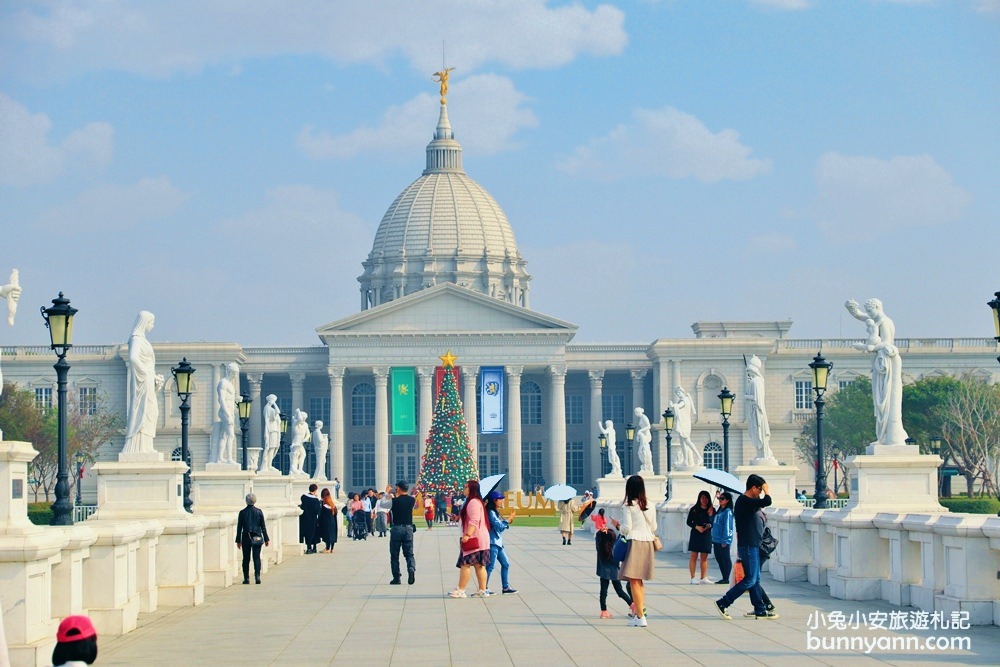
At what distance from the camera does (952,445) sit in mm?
93750

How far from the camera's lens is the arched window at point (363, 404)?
416 feet

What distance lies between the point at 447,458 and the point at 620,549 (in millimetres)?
66265

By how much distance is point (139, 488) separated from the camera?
26469 millimetres

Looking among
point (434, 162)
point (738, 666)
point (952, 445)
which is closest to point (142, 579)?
point (738, 666)

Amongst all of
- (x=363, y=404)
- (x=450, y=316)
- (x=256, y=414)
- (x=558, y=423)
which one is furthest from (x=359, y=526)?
(x=363, y=404)

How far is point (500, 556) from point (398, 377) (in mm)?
87745

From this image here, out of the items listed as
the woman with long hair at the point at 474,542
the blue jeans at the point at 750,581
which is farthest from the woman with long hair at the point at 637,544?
the woman with long hair at the point at 474,542

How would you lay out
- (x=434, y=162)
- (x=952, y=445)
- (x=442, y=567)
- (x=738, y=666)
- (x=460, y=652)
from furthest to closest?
(x=434, y=162), (x=952, y=445), (x=442, y=567), (x=460, y=652), (x=738, y=666)

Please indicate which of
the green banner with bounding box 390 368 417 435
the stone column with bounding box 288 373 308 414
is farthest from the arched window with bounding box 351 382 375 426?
the green banner with bounding box 390 368 417 435

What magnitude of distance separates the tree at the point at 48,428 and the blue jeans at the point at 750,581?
186 feet

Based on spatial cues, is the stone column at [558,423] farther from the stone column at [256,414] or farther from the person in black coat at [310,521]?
the person in black coat at [310,521]

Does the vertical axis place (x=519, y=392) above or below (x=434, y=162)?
below

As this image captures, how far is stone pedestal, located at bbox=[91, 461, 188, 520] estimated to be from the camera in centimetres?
2639

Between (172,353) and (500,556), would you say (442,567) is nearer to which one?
(500,556)
